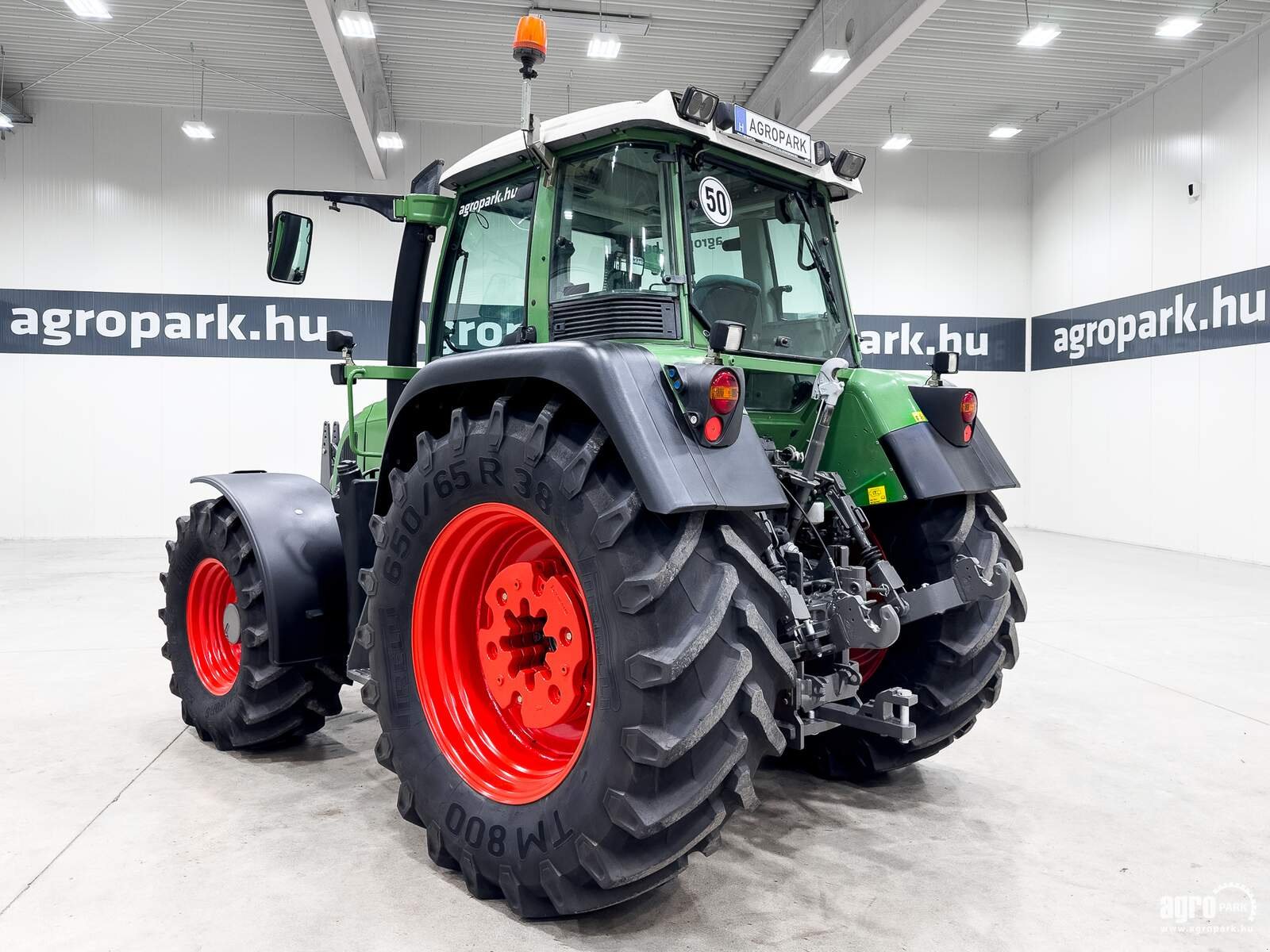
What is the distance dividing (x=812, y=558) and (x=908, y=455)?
1.43ft

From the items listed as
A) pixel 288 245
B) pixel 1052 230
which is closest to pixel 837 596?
pixel 288 245

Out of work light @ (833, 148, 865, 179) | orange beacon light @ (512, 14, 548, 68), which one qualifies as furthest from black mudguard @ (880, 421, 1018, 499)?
orange beacon light @ (512, 14, 548, 68)

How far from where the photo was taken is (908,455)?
2805 mm

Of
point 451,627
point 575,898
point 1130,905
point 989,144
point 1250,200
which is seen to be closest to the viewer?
point 575,898

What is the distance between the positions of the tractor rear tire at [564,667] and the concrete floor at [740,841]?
0.88 feet

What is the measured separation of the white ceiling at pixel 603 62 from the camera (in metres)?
9.16

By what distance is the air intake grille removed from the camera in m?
2.57

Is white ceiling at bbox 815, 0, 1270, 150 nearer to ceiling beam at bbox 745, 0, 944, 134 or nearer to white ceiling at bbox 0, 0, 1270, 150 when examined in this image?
white ceiling at bbox 0, 0, 1270, 150

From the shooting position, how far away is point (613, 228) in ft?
8.80

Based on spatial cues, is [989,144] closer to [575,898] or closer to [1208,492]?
[1208,492]

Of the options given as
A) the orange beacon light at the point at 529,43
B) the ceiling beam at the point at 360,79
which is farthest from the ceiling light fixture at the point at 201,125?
the orange beacon light at the point at 529,43

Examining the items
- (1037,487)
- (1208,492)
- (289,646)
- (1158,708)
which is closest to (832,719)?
(289,646)

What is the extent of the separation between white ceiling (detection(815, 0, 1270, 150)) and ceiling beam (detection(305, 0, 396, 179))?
567 cm

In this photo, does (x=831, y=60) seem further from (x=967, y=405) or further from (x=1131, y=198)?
(x=967, y=405)
